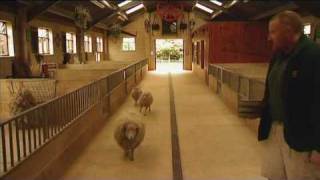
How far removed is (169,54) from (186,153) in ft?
45.0

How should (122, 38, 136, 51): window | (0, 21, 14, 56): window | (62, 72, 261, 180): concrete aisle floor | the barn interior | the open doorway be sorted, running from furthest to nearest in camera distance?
the open doorway, (122, 38, 136, 51): window, (0, 21, 14, 56): window, (62, 72, 261, 180): concrete aisle floor, the barn interior

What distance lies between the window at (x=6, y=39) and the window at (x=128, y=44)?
30.2 feet

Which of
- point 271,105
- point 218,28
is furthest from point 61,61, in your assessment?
point 271,105

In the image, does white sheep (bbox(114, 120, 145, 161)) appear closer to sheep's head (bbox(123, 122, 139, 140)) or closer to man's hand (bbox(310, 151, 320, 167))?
sheep's head (bbox(123, 122, 139, 140))

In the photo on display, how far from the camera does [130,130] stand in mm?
3020

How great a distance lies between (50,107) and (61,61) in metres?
6.53

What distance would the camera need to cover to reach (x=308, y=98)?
1.34m

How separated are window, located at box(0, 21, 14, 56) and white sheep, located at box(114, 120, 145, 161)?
4282 mm

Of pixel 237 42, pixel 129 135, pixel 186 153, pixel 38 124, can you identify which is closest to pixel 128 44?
pixel 237 42

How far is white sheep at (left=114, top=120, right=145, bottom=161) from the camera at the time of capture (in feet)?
9.94

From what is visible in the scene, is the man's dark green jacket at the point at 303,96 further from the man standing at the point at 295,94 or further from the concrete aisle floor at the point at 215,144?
the concrete aisle floor at the point at 215,144

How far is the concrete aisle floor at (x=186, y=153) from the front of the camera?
2.79m

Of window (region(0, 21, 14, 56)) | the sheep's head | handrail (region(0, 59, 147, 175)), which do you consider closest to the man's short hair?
handrail (region(0, 59, 147, 175))

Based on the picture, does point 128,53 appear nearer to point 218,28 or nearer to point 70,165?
point 218,28
